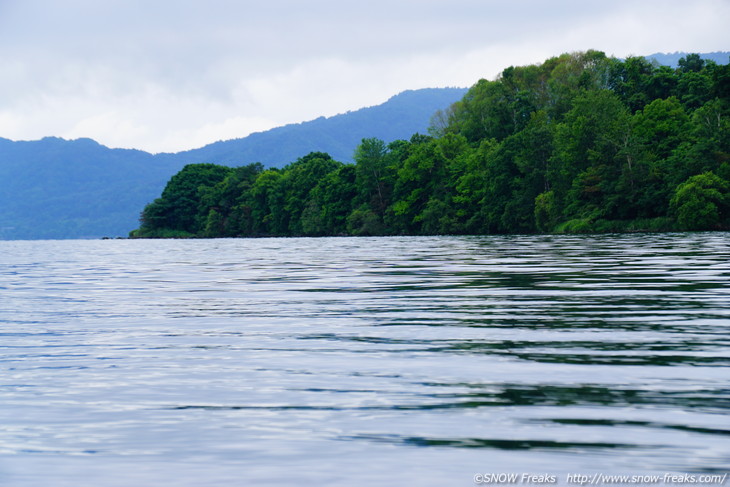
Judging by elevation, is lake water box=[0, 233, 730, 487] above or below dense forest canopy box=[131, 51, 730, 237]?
below

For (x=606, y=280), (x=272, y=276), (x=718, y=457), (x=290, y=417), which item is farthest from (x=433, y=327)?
(x=272, y=276)

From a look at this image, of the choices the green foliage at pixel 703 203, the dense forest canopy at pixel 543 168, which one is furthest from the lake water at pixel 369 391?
the dense forest canopy at pixel 543 168

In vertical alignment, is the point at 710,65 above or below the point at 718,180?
above

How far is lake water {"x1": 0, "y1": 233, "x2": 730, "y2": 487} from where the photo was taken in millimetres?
5656

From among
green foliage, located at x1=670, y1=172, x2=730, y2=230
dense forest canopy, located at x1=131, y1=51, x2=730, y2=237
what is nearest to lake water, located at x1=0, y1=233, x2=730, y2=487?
green foliage, located at x1=670, y1=172, x2=730, y2=230

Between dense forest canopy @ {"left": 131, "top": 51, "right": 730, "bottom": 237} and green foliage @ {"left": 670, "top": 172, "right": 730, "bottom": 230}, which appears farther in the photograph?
dense forest canopy @ {"left": 131, "top": 51, "right": 730, "bottom": 237}

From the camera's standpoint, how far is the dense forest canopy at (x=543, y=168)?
93.0 meters

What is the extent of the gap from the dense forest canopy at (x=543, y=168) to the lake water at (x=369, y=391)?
7501cm

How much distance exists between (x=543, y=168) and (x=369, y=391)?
11226cm

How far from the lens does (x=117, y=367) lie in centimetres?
980

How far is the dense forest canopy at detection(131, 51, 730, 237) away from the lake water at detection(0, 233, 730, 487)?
75012 mm

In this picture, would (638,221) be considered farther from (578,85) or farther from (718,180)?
(578,85)

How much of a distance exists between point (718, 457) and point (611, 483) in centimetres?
91

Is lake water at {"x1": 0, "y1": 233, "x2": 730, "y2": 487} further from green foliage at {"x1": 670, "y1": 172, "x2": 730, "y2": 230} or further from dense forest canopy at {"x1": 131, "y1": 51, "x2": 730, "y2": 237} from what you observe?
dense forest canopy at {"x1": 131, "y1": 51, "x2": 730, "y2": 237}
